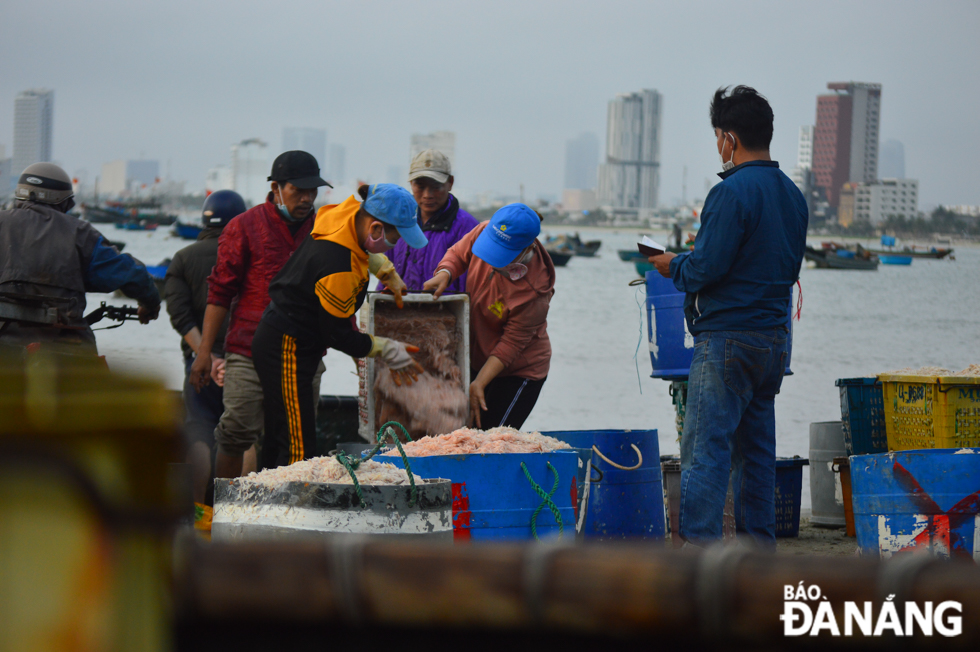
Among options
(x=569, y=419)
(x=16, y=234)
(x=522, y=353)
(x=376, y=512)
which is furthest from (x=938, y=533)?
(x=569, y=419)

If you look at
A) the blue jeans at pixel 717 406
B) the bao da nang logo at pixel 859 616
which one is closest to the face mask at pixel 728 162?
the blue jeans at pixel 717 406

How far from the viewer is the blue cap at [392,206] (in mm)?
4176

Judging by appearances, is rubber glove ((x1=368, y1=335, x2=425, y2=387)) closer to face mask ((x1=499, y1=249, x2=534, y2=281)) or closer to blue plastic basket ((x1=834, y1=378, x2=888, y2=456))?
face mask ((x1=499, y1=249, x2=534, y2=281))

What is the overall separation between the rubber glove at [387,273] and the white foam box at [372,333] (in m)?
0.09

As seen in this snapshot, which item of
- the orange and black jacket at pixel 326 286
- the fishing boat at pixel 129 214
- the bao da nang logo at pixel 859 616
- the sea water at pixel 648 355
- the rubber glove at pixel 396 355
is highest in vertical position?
the fishing boat at pixel 129 214

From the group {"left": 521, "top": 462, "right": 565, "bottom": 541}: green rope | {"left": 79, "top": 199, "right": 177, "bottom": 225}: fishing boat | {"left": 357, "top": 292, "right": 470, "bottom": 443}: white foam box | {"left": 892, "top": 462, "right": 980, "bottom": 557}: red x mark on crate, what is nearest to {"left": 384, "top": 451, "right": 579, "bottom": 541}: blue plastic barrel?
{"left": 521, "top": 462, "right": 565, "bottom": 541}: green rope

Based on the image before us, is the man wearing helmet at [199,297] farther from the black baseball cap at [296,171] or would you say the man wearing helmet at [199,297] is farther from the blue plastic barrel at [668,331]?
the blue plastic barrel at [668,331]

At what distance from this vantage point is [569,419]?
1345 cm

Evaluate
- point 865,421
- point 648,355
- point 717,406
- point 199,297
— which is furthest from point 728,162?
point 648,355

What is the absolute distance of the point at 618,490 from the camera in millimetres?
4352

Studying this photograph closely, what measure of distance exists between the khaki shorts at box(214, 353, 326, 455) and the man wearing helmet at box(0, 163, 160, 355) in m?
0.67

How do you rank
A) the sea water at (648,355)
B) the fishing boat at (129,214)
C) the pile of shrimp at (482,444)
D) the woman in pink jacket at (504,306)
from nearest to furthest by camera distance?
the pile of shrimp at (482,444), the woman in pink jacket at (504,306), the sea water at (648,355), the fishing boat at (129,214)

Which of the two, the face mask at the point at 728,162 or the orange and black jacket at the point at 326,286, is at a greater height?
the face mask at the point at 728,162

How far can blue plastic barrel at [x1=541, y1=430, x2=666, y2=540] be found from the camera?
4.35 metres
